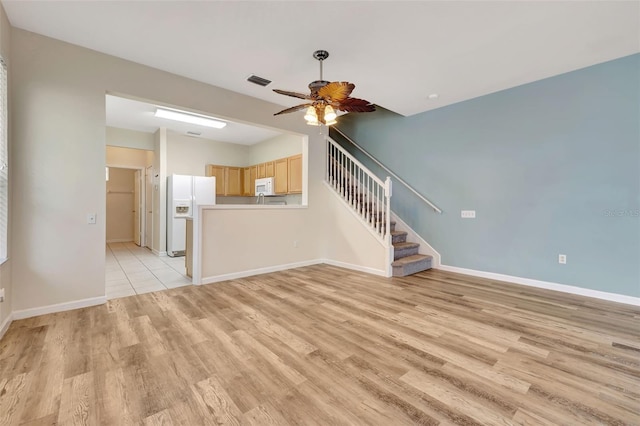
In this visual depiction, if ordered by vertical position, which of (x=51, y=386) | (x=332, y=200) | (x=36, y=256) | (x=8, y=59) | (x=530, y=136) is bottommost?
(x=51, y=386)

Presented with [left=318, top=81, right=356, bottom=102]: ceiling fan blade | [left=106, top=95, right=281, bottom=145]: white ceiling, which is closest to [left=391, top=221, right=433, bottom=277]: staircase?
[left=318, top=81, right=356, bottom=102]: ceiling fan blade

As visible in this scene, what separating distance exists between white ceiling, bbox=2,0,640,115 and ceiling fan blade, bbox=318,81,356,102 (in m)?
0.58

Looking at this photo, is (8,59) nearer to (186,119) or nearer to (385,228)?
(186,119)

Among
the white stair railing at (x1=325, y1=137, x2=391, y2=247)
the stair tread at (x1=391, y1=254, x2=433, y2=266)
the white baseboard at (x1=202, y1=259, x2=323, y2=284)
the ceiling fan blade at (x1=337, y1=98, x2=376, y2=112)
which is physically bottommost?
the white baseboard at (x1=202, y1=259, x2=323, y2=284)

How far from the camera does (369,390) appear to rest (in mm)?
1681

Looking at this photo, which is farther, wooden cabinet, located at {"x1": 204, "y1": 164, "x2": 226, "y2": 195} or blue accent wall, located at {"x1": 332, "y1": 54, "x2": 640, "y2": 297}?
wooden cabinet, located at {"x1": 204, "y1": 164, "x2": 226, "y2": 195}

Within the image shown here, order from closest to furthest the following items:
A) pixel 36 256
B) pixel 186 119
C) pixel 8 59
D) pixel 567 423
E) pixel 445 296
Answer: pixel 567 423, pixel 8 59, pixel 36 256, pixel 445 296, pixel 186 119

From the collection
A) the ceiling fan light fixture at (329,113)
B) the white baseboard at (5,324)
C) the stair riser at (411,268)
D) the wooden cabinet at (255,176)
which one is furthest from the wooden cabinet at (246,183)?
the white baseboard at (5,324)

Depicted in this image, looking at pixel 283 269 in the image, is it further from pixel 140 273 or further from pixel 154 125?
pixel 154 125

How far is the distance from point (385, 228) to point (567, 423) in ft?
11.2

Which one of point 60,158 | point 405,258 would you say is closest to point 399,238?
point 405,258

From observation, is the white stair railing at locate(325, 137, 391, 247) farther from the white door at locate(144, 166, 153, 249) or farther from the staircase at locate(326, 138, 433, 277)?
the white door at locate(144, 166, 153, 249)

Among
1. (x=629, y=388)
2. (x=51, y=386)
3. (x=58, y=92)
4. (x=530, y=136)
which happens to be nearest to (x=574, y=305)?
(x=629, y=388)

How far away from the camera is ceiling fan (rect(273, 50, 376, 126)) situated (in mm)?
2688
